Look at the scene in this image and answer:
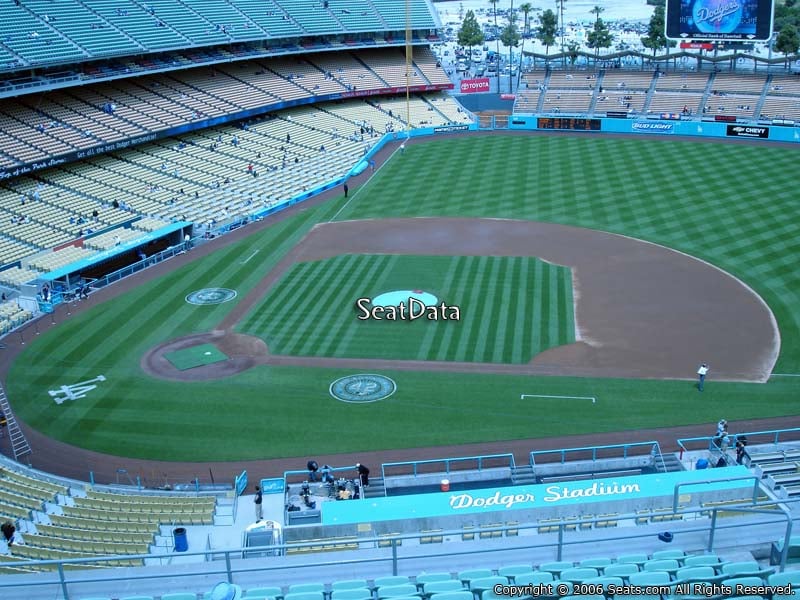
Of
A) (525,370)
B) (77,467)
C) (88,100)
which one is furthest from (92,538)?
(88,100)

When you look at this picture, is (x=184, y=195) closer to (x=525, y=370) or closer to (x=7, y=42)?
(x=7, y=42)

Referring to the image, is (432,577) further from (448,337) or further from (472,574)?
(448,337)

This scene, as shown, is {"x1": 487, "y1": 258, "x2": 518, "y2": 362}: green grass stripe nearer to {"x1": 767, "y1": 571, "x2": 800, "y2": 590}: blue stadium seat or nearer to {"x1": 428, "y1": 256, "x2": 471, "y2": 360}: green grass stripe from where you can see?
{"x1": 428, "y1": 256, "x2": 471, "y2": 360}: green grass stripe

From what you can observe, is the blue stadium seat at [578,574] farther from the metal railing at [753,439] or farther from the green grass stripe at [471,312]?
the green grass stripe at [471,312]

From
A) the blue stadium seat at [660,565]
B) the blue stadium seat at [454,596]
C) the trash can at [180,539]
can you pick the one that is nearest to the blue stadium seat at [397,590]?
the blue stadium seat at [454,596]

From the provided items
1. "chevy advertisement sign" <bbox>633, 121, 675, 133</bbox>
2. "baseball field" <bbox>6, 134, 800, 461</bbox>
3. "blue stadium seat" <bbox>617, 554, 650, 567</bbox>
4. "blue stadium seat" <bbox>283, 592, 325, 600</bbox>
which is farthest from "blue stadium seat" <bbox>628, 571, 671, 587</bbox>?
"chevy advertisement sign" <bbox>633, 121, 675, 133</bbox>

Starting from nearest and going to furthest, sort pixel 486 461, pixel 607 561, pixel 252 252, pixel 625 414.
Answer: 1. pixel 607 561
2. pixel 486 461
3. pixel 625 414
4. pixel 252 252

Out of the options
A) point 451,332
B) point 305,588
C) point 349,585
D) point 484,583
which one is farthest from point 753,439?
point 305,588
